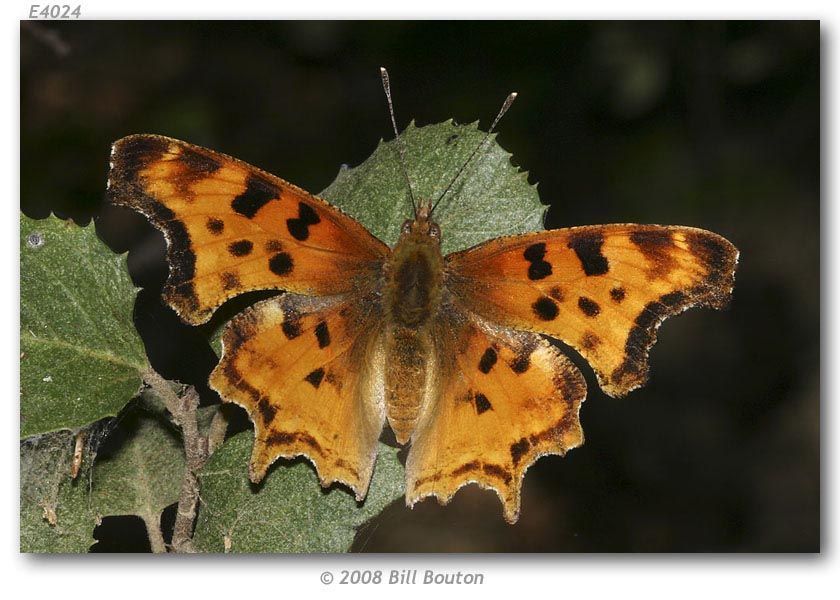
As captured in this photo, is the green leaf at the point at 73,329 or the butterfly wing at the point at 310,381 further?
the butterfly wing at the point at 310,381

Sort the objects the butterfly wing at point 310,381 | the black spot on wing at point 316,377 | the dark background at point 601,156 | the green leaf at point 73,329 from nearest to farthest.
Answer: the green leaf at point 73,329 < the butterfly wing at point 310,381 < the black spot on wing at point 316,377 < the dark background at point 601,156

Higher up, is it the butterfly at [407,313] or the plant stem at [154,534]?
the butterfly at [407,313]

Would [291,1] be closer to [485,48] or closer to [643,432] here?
[485,48]

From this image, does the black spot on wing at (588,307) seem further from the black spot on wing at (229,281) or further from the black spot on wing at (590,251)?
the black spot on wing at (229,281)

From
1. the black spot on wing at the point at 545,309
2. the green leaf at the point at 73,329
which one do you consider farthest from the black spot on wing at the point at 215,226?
the black spot on wing at the point at 545,309

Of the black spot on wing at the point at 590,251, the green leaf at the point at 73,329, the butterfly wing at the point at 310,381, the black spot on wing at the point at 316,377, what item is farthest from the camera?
the black spot on wing at the point at 316,377

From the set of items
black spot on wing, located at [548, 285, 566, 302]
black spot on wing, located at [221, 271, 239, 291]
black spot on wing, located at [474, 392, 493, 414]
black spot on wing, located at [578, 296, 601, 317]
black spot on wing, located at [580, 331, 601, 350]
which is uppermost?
black spot on wing, located at [221, 271, 239, 291]

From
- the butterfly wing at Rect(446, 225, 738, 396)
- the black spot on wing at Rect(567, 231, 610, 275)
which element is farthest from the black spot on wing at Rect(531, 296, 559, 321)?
the black spot on wing at Rect(567, 231, 610, 275)

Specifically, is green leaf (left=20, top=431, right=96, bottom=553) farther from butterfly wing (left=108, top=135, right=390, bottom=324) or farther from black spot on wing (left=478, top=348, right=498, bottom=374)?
black spot on wing (left=478, top=348, right=498, bottom=374)
